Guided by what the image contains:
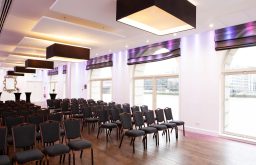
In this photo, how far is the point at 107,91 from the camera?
13.8 metres

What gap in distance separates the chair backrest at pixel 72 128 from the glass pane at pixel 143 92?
19.6 ft

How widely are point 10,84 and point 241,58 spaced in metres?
23.2

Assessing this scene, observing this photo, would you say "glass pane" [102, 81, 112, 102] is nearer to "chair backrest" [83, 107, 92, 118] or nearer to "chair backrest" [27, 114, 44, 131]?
"chair backrest" [83, 107, 92, 118]

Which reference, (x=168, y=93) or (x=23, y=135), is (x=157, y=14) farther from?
(x=168, y=93)

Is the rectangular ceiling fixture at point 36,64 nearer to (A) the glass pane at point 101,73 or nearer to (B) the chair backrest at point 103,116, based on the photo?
(A) the glass pane at point 101,73

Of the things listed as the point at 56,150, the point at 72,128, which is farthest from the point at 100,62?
the point at 56,150

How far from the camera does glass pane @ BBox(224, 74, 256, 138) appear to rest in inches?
259

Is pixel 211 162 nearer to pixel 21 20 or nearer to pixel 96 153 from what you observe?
pixel 96 153

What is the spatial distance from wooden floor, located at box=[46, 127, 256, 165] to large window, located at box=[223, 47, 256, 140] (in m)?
0.85

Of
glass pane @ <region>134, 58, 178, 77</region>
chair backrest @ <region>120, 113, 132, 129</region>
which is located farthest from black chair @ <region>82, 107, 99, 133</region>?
glass pane @ <region>134, 58, 178, 77</region>

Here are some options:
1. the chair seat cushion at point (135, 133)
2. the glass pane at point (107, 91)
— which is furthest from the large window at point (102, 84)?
the chair seat cushion at point (135, 133)

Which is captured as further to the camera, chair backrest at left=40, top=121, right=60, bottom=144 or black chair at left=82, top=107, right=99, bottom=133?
black chair at left=82, top=107, right=99, bottom=133

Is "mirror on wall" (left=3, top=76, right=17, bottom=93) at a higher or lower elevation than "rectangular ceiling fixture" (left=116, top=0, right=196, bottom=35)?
lower

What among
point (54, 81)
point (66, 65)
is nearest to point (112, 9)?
point (66, 65)
